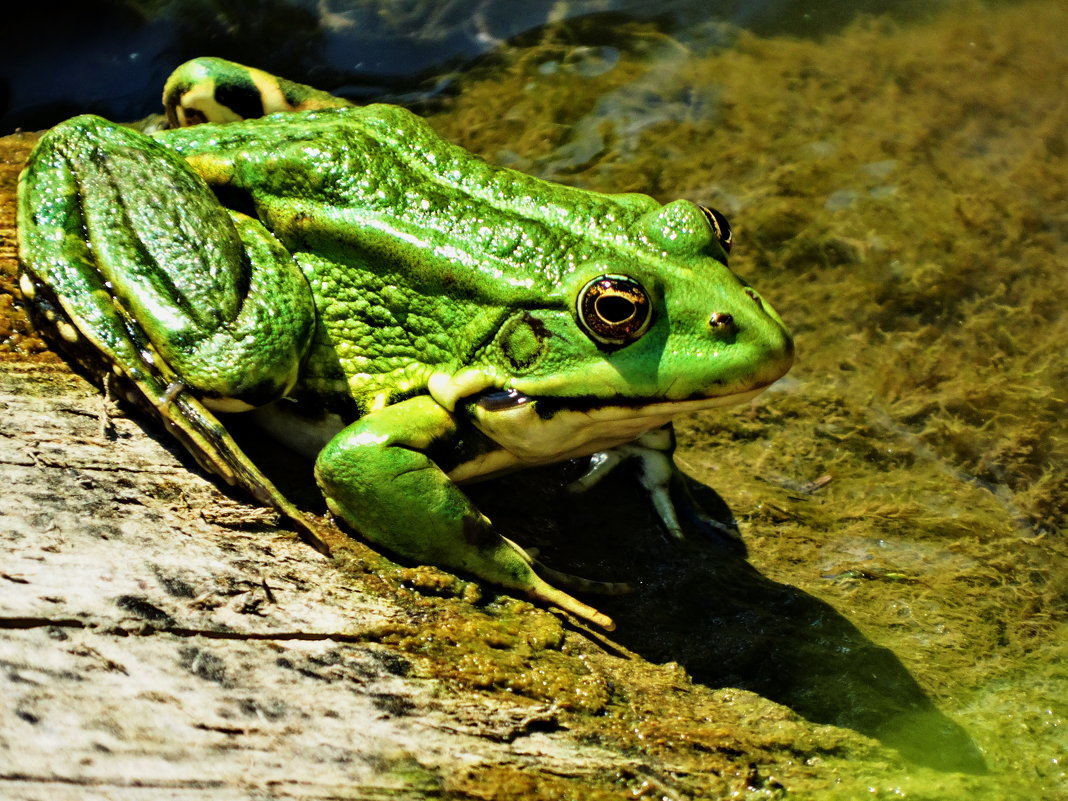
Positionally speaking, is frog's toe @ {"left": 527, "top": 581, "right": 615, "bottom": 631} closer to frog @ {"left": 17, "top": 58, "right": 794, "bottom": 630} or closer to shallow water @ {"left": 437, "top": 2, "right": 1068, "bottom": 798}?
frog @ {"left": 17, "top": 58, "right": 794, "bottom": 630}

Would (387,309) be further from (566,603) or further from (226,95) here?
(226,95)

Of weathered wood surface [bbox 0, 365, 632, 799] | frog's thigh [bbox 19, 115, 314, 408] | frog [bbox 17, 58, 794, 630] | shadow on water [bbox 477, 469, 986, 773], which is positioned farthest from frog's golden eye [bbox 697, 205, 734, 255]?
weathered wood surface [bbox 0, 365, 632, 799]

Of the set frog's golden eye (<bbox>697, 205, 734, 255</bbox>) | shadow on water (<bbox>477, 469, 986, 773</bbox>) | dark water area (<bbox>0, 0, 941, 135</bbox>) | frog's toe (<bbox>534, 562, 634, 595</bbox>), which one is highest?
dark water area (<bbox>0, 0, 941, 135</bbox>)

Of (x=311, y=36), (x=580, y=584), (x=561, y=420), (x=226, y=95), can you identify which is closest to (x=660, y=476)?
(x=580, y=584)

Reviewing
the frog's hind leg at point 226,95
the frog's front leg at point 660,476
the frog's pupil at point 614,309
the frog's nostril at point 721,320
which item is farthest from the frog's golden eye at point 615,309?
the frog's hind leg at point 226,95

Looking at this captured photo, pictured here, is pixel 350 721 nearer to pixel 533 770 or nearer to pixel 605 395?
pixel 533 770

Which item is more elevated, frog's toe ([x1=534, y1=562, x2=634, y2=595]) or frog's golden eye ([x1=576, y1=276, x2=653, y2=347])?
frog's golden eye ([x1=576, y1=276, x2=653, y2=347])

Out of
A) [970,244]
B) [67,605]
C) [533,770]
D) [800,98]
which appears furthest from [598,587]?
[800,98]

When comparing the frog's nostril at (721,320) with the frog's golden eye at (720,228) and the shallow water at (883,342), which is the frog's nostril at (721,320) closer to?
the frog's golden eye at (720,228)
